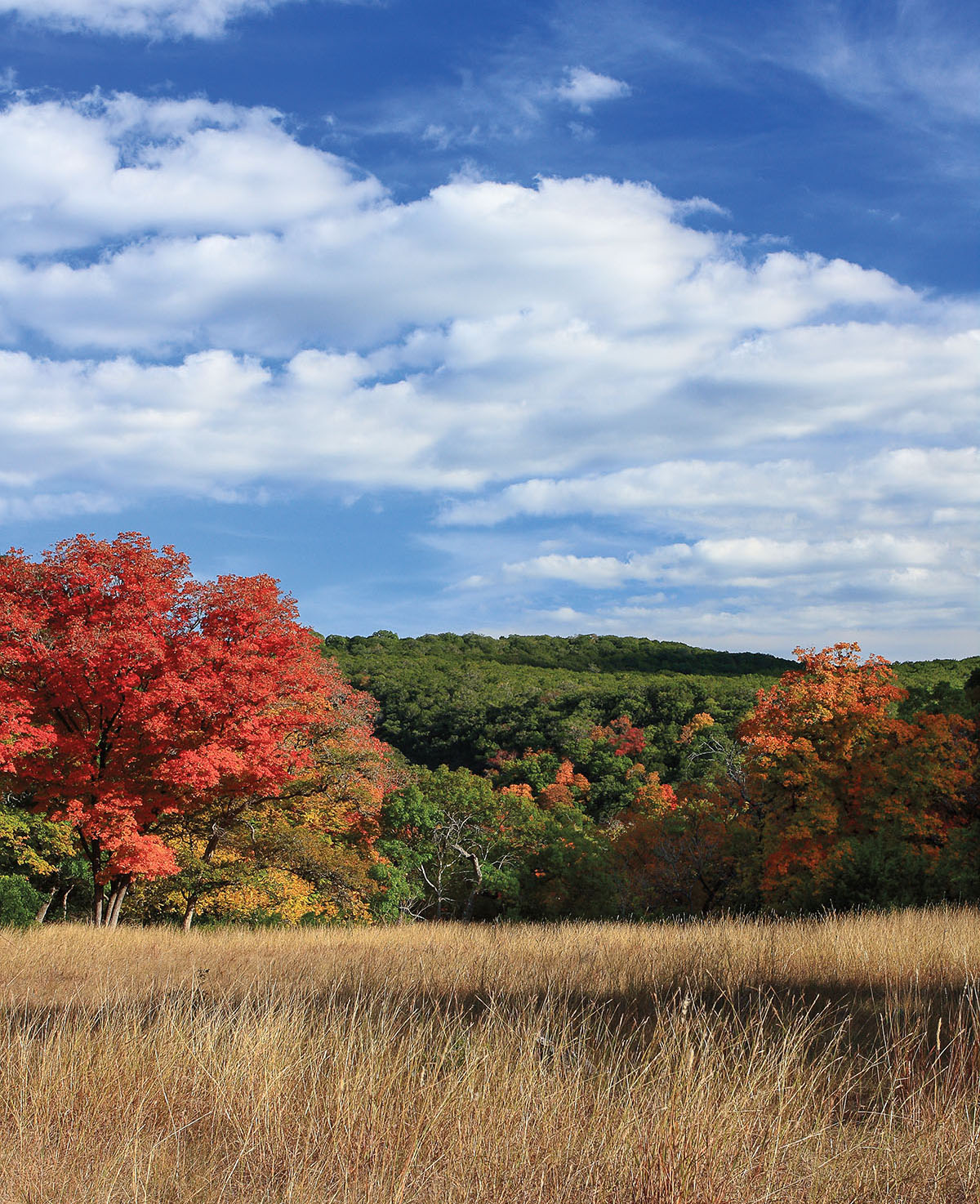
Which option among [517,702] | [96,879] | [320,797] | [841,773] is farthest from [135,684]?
[517,702]

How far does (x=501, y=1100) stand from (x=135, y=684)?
15.2 m

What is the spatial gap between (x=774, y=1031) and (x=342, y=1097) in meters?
3.46

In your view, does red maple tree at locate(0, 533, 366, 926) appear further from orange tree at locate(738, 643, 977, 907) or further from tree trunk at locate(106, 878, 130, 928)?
orange tree at locate(738, 643, 977, 907)

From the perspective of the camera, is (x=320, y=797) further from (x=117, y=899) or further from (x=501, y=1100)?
(x=501, y=1100)

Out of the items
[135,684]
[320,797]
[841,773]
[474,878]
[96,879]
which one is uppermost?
[135,684]

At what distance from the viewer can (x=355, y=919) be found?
24281 mm

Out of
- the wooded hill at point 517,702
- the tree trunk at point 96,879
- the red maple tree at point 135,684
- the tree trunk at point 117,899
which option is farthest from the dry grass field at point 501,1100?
the wooded hill at point 517,702

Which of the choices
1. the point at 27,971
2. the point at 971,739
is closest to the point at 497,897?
the point at 971,739

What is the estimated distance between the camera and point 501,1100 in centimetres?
492

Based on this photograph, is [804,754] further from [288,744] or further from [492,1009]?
[492,1009]

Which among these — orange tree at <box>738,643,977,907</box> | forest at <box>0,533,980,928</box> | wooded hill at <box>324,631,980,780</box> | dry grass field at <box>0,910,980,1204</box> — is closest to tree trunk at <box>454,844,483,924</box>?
forest at <box>0,533,980,928</box>

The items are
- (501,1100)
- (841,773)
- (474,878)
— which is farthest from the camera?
(474,878)

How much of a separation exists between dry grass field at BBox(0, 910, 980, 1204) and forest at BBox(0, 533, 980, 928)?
388 inches

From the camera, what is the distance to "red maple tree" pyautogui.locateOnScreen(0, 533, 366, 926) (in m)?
17.4
